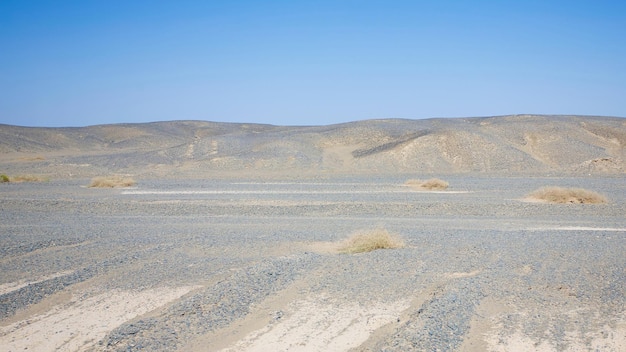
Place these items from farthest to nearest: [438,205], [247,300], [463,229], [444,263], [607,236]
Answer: [438,205] → [463,229] → [607,236] → [444,263] → [247,300]

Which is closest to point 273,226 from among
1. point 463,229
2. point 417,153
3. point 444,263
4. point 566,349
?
point 463,229

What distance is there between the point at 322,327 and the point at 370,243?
5.90m

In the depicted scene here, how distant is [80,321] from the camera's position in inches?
319

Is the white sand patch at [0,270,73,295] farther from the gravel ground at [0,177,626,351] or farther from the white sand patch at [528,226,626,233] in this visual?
the white sand patch at [528,226,626,233]

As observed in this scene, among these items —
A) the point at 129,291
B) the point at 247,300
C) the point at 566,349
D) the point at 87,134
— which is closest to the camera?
the point at 566,349

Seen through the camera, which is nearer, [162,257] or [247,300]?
[247,300]

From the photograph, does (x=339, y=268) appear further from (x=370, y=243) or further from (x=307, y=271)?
(x=370, y=243)

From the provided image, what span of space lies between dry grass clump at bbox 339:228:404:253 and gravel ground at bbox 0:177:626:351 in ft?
1.53

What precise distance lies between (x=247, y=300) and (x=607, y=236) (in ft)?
36.2

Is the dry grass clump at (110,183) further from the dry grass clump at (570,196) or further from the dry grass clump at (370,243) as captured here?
the dry grass clump at (370,243)

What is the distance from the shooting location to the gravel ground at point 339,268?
→ 24.6 feet

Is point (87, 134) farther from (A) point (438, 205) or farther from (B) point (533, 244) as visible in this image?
(B) point (533, 244)

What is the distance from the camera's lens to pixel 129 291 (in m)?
9.73

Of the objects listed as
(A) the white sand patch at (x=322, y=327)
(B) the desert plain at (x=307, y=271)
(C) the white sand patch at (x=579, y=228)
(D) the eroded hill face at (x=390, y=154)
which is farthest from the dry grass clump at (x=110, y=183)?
(A) the white sand patch at (x=322, y=327)
